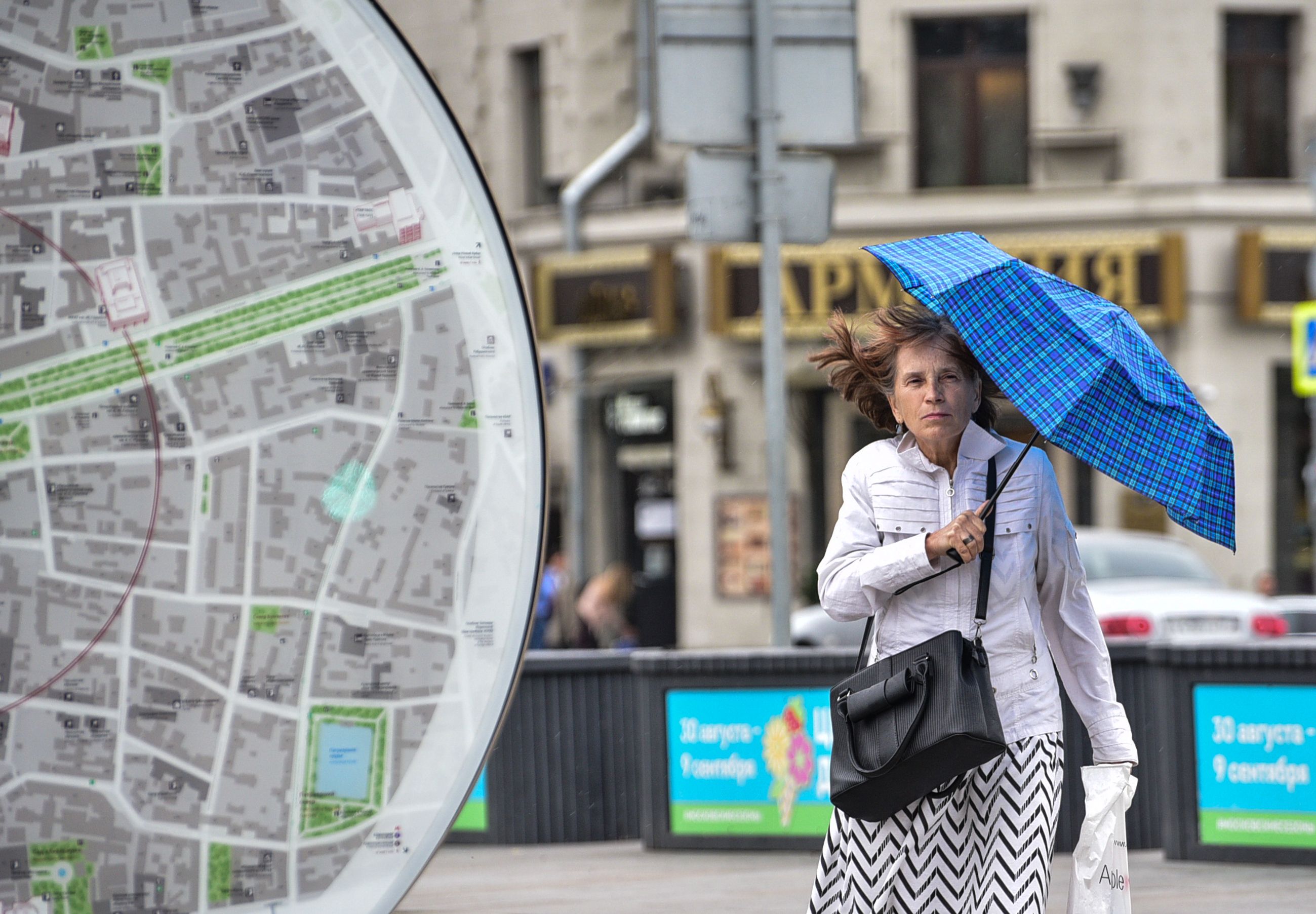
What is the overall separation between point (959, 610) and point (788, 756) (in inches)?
174

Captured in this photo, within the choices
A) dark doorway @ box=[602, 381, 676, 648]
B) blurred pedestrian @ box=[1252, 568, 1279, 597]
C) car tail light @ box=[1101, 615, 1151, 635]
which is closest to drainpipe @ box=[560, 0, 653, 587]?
dark doorway @ box=[602, 381, 676, 648]

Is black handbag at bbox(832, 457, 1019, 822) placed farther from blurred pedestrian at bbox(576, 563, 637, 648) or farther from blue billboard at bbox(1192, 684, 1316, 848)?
blurred pedestrian at bbox(576, 563, 637, 648)

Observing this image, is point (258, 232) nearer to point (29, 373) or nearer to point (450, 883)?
point (29, 373)

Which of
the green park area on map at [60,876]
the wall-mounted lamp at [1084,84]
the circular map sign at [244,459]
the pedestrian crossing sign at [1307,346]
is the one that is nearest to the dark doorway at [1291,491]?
the wall-mounted lamp at [1084,84]

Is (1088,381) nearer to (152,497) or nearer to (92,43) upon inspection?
(152,497)

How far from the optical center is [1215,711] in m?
7.56

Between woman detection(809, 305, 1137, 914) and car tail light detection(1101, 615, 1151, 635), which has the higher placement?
woman detection(809, 305, 1137, 914)

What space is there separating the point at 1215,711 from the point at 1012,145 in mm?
15204

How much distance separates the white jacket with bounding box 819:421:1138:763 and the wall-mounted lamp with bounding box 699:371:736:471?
18185mm

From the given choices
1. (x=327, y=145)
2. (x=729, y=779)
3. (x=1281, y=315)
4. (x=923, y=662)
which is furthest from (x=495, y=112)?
(x=923, y=662)

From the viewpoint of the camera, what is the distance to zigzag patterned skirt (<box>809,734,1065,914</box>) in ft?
12.4

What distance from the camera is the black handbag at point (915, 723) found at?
3.62m

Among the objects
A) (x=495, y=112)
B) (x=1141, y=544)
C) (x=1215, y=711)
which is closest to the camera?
(x=1215, y=711)

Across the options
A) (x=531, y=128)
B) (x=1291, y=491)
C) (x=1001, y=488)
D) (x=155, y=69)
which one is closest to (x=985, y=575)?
(x=1001, y=488)
